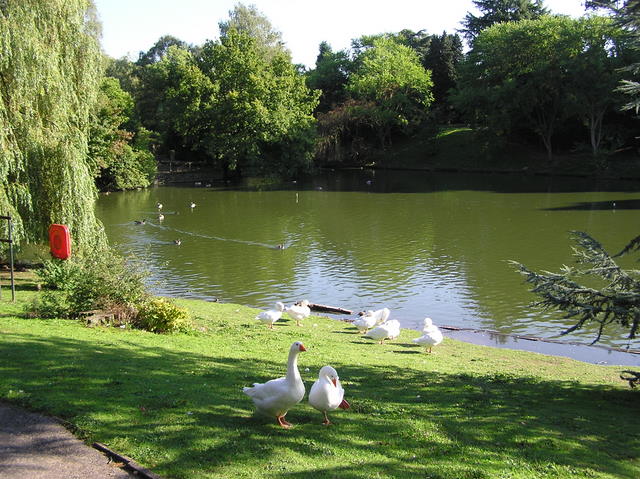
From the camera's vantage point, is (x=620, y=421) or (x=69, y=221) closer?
(x=620, y=421)

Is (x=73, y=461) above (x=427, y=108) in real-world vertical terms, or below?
below

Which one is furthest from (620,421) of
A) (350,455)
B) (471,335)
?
(471,335)

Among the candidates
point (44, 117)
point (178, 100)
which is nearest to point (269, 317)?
point (44, 117)

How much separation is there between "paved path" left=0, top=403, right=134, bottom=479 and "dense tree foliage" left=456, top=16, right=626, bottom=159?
5750 cm

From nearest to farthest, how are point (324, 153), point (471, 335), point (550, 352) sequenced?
point (550, 352), point (471, 335), point (324, 153)

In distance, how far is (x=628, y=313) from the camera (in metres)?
9.34

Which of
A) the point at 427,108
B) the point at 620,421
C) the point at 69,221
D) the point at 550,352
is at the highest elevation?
the point at 427,108

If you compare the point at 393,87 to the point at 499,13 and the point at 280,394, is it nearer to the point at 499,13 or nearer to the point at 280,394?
the point at 499,13

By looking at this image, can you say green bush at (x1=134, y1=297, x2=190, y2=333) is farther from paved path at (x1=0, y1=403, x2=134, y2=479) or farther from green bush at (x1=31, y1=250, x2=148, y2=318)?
paved path at (x1=0, y1=403, x2=134, y2=479)

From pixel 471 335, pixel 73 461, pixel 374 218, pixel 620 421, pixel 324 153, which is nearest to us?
pixel 73 461

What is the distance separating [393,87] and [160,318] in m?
64.9

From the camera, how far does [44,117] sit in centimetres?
1802

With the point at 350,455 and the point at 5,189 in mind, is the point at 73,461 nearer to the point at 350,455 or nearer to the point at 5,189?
the point at 350,455

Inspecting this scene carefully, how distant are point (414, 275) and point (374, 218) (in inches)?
578
